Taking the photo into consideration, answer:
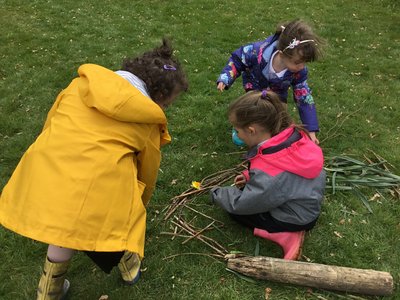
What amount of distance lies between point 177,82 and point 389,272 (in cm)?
220

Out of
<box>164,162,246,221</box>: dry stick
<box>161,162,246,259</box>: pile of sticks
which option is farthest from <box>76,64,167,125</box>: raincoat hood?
<box>164,162,246,221</box>: dry stick

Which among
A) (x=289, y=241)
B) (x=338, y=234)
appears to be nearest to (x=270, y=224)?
(x=289, y=241)

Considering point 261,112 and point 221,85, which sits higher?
point 261,112

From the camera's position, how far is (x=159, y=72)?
9.05 ft

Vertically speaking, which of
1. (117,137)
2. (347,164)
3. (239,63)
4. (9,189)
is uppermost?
(117,137)

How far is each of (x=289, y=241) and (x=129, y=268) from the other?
1.27m

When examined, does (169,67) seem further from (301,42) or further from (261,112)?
(301,42)

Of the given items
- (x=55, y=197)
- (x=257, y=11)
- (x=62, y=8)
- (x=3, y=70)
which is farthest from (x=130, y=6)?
(x=55, y=197)

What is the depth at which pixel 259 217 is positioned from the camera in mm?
3418

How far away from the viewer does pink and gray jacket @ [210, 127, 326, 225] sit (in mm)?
3143

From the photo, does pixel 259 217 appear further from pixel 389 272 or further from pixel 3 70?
pixel 3 70

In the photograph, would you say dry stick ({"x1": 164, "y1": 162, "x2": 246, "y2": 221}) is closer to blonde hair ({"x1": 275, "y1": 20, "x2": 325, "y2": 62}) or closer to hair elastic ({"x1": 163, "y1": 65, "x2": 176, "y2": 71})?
blonde hair ({"x1": 275, "y1": 20, "x2": 325, "y2": 62})

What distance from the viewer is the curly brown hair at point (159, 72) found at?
9.06 ft

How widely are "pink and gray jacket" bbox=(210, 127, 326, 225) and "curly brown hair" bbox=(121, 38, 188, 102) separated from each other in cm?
86
